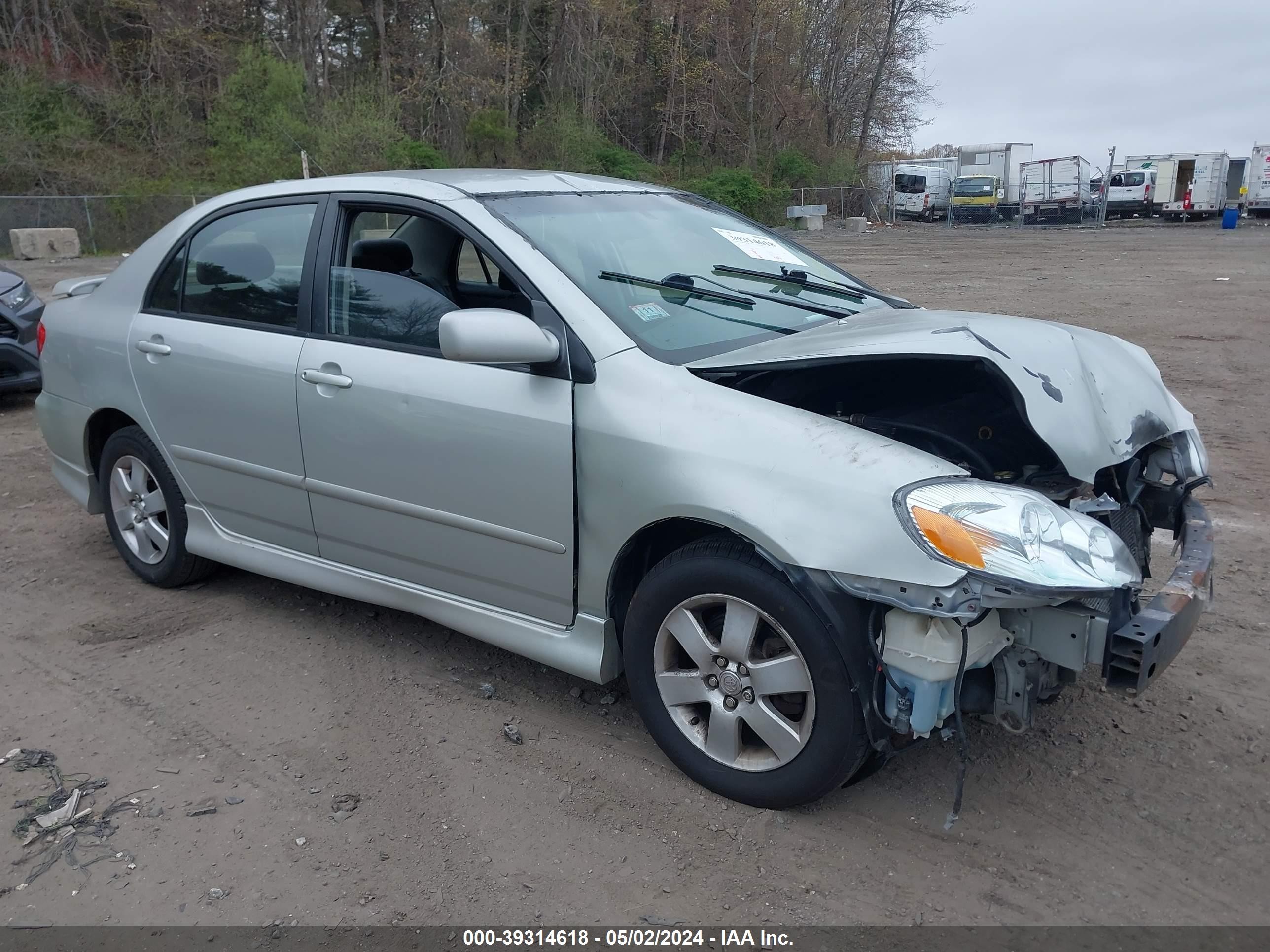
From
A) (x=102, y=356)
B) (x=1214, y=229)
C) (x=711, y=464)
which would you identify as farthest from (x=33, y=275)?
(x=1214, y=229)

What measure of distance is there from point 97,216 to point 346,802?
27.5 meters

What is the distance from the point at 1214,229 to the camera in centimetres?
3391

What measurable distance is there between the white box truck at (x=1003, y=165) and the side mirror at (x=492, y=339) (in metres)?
42.2

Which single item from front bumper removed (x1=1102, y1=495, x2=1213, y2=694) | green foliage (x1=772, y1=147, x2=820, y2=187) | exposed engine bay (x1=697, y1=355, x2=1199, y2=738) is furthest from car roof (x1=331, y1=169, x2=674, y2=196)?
green foliage (x1=772, y1=147, x2=820, y2=187)

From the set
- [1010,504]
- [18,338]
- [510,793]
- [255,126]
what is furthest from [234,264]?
[255,126]

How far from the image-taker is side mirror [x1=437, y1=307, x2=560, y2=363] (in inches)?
115

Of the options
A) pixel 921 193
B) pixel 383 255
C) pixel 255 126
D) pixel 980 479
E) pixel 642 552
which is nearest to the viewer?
pixel 980 479

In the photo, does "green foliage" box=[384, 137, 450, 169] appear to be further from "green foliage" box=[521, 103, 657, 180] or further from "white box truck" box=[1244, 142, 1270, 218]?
"white box truck" box=[1244, 142, 1270, 218]

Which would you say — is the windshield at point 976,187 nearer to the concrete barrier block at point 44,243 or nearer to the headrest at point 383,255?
the concrete barrier block at point 44,243

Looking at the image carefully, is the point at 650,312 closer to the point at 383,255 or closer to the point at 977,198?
the point at 383,255

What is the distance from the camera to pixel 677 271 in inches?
143

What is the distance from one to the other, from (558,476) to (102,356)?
2592mm

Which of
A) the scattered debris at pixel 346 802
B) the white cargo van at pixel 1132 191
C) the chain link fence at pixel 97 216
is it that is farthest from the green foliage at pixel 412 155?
the scattered debris at pixel 346 802

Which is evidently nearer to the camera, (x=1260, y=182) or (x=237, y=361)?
(x=237, y=361)
